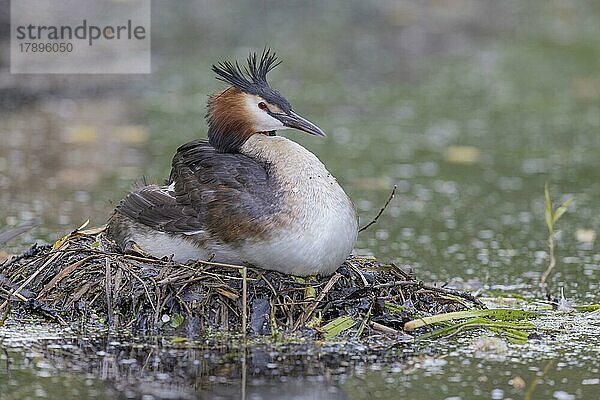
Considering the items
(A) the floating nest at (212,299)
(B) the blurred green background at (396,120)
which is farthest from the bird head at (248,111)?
(B) the blurred green background at (396,120)

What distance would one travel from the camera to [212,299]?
6191 mm

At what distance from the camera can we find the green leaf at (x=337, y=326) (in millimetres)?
6016

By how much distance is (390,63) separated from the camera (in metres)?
16.9

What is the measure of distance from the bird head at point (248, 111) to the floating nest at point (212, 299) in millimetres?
801

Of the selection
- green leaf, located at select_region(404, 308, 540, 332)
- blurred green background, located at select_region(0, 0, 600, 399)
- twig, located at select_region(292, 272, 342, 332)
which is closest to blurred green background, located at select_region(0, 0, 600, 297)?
blurred green background, located at select_region(0, 0, 600, 399)

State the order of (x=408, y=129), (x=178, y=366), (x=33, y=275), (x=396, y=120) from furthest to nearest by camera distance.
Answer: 1. (x=396, y=120)
2. (x=408, y=129)
3. (x=33, y=275)
4. (x=178, y=366)

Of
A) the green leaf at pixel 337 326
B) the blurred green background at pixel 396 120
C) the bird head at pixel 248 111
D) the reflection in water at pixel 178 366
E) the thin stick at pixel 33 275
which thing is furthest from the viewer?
the blurred green background at pixel 396 120

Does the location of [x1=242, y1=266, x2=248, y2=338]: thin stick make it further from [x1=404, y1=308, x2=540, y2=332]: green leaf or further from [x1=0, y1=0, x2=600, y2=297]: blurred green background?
[x1=0, y1=0, x2=600, y2=297]: blurred green background

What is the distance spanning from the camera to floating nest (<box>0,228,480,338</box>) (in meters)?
6.11

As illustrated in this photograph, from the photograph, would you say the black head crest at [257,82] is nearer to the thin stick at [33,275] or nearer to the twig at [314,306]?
the twig at [314,306]

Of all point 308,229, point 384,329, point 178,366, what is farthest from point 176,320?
point 384,329

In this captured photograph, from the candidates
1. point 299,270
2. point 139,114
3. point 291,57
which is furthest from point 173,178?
point 291,57

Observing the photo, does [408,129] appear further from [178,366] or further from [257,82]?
[178,366]

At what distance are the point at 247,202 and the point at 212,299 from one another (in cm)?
53
